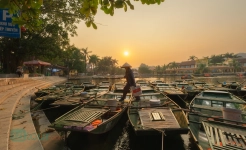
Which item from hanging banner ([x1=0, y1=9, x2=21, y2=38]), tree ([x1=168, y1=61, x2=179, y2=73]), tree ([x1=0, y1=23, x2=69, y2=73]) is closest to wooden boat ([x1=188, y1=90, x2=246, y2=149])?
hanging banner ([x1=0, y1=9, x2=21, y2=38])

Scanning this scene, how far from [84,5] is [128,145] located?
5982 mm

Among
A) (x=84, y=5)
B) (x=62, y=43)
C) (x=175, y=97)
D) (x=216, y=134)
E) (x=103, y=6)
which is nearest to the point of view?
(x=84, y=5)

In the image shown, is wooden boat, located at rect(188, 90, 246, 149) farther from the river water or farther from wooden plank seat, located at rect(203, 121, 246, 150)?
the river water

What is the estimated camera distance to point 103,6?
2.11 metres

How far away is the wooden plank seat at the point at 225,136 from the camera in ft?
12.4

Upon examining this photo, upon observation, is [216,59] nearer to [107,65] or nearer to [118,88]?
[107,65]

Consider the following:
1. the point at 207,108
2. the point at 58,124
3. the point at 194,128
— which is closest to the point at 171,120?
the point at 194,128

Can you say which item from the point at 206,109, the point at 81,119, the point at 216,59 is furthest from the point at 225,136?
the point at 216,59

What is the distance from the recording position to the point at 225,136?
4.28 meters

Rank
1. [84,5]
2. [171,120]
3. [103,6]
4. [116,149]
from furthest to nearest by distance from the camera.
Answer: [116,149], [171,120], [103,6], [84,5]

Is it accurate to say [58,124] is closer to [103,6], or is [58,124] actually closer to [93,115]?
[93,115]

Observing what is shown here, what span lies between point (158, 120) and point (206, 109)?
313cm

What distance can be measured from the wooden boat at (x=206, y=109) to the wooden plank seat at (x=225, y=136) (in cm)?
65

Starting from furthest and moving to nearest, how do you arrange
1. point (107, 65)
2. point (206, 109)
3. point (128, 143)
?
point (107, 65)
point (206, 109)
point (128, 143)
